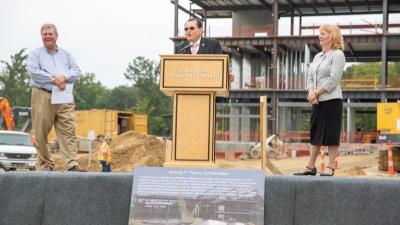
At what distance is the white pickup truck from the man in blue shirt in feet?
56.2

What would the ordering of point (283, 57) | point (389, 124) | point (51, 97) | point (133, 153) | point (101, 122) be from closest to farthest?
point (51, 97) → point (389, 124) → point (133, 153) → point (101, 122) → point (283, 57)

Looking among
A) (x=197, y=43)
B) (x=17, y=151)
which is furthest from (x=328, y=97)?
(x=17, y=151)

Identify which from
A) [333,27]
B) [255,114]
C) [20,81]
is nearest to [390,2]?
[255,114]

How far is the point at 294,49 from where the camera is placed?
51781 mm

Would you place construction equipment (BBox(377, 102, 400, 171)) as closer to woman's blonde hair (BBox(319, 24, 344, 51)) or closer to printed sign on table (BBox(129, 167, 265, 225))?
woman's blonde hair (BBox(319, 24, 344, 51))

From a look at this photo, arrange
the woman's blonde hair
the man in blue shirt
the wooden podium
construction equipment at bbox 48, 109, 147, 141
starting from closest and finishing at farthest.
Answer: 1. the woman's blonde hair
2. the wooden podium
3. the man in blue shirt
4. construction equipment at bbox 48, 109, 147, 141

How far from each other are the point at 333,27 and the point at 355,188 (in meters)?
1.97

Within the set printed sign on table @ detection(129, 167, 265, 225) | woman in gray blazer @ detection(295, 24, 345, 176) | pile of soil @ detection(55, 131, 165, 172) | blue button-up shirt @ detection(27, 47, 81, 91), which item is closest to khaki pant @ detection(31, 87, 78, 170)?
blue button-up shirt @ detection(27, 47, 81, 91)

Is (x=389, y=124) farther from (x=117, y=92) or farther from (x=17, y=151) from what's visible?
(x=117, y=92)

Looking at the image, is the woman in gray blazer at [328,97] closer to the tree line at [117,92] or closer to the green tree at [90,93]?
the tree line at [117,92]

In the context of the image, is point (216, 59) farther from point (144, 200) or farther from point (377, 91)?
point (377, 91)

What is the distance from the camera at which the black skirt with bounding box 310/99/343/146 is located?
6.40m

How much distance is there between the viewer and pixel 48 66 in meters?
7.25

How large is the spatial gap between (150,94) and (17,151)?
91.6 meters
